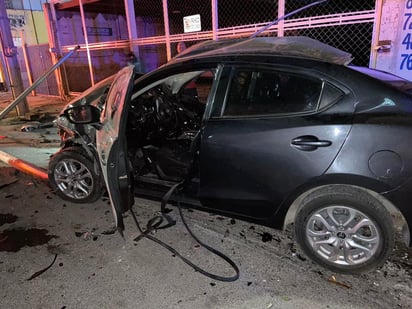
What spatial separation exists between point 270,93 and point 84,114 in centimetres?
178

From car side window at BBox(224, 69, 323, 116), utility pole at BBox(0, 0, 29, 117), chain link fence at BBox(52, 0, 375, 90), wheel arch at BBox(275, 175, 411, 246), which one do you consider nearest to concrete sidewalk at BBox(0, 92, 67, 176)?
utility pole at BBox(0, 0, 29, 117)

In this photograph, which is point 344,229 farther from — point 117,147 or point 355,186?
point 117,147

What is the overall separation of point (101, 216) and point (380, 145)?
9.06 ft

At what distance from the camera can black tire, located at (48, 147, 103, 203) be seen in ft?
11.7

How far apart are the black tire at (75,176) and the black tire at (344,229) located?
225 centimetres

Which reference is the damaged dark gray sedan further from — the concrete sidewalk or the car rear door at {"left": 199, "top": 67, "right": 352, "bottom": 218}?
the concrete sidewalk

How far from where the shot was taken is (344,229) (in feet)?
7.99

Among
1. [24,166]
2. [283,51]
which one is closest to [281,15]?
[283,51]

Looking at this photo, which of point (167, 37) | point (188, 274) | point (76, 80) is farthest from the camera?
point (76, 80)

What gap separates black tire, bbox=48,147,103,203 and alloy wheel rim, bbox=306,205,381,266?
231cm

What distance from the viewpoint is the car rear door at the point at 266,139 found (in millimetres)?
2338

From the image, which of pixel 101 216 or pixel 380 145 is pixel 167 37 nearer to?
pixel 101 216

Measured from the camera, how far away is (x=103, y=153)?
2703mm

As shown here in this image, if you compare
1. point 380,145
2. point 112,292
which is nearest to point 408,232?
point 380,145
